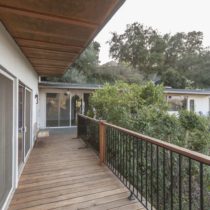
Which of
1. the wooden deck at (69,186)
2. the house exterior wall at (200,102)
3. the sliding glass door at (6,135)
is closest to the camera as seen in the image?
the sliding glass door at (6,135)

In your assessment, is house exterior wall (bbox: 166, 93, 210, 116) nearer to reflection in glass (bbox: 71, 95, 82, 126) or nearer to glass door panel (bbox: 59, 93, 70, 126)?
reflection in glass (bbox: 71, 95, 82, 126)

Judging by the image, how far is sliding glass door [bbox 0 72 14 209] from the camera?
8.32 ft

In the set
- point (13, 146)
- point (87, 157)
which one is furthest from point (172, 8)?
point (13, 146)

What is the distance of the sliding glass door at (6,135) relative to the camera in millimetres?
2537

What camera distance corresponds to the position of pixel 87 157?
490 cm

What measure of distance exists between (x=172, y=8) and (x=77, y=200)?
85.8 ft

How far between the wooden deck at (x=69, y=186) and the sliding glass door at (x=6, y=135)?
0.87 feet

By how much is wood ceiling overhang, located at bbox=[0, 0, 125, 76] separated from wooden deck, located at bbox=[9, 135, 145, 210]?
7.81 ft

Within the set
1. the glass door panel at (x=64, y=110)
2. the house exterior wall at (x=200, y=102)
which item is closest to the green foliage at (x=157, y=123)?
the glass door panel at (x=64, y=110)

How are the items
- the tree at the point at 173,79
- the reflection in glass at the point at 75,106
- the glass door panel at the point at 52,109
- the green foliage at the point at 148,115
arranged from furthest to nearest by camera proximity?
the tree at the point at 173,79 → the reflection in glass at the point at 75,106 → the glass door panel at the point at 52,109 → the green foliage at the point at 148,115

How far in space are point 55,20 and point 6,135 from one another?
1759 mm

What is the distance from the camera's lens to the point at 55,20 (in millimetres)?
2213

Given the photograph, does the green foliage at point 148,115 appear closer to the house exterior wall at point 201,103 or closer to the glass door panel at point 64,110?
the glass door panel at point 64,110

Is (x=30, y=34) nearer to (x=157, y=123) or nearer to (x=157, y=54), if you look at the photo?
(x=157, y=123)
